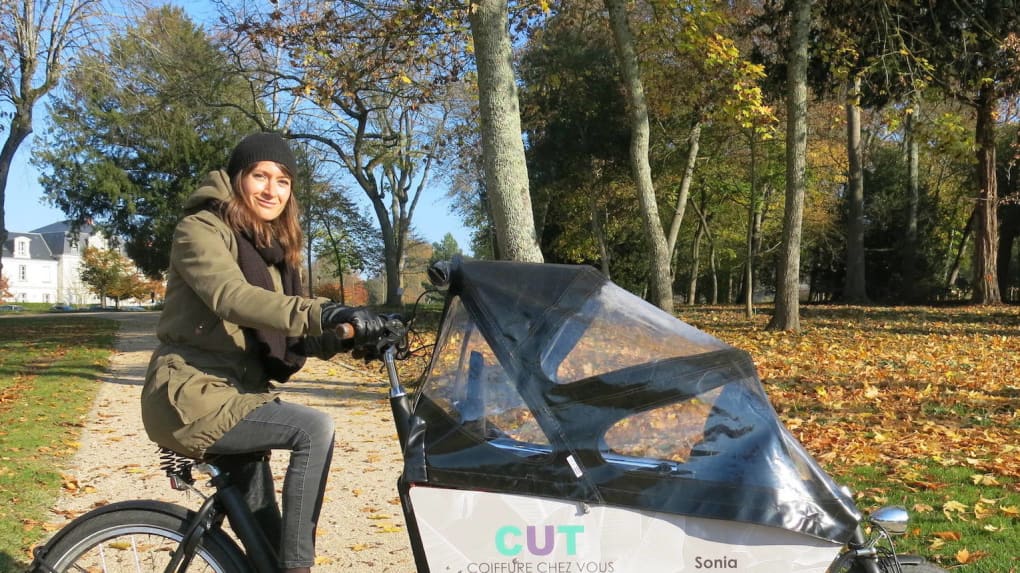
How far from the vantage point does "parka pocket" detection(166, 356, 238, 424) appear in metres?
2.46

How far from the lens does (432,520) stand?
7.20 ft

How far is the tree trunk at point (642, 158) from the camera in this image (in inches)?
569

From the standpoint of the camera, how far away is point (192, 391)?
8.11ft

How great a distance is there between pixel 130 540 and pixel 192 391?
613 mm

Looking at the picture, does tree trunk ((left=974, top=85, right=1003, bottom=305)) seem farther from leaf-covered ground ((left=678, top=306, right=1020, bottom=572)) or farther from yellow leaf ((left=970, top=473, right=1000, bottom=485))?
yellow leaf ((left=970, top=473, right=1000, bottom=485))

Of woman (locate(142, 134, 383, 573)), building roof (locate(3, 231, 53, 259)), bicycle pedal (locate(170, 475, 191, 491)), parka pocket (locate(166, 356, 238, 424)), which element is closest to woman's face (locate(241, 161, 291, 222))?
woman (locate(142, 134, 383, 573))

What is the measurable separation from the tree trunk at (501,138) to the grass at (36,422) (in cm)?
457

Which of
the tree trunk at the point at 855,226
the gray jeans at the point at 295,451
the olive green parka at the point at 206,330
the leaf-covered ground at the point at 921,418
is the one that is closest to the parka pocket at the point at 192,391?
the olive green parka at the point at 206,330

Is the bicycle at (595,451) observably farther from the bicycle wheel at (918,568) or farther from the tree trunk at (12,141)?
the tree trunk at (12,141)

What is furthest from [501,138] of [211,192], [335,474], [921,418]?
[211,192]

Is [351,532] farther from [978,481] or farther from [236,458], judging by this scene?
[978,481]

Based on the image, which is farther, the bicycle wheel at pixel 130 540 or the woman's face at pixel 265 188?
the woman's face at pixel 265 188

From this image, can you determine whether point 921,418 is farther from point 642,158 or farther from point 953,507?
point 642,158

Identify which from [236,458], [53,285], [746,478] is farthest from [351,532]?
[53,285]
